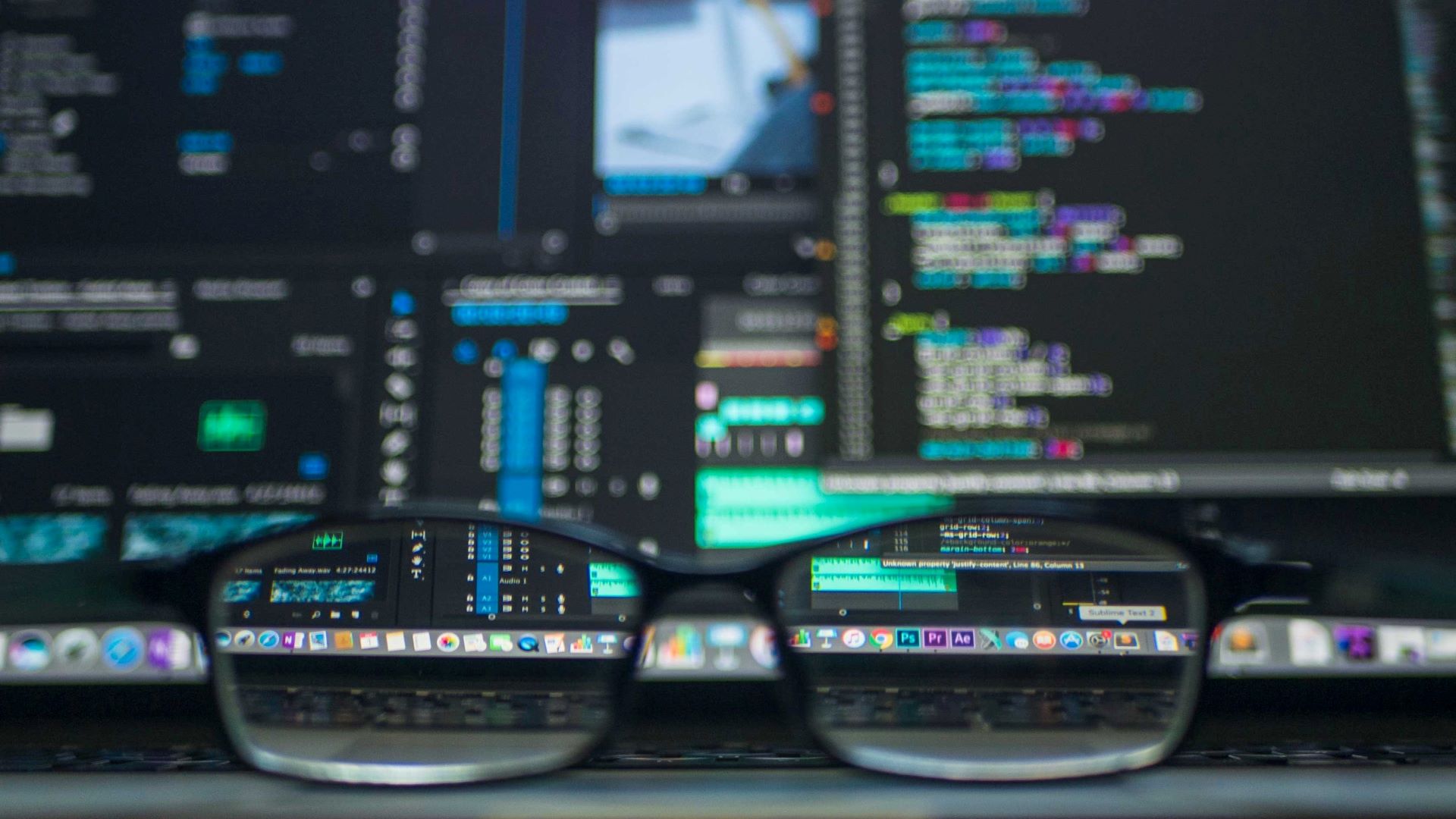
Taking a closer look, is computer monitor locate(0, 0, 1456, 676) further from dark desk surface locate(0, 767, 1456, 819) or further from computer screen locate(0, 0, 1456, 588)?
dark desk surface locate(0, 767, 1456, 819)

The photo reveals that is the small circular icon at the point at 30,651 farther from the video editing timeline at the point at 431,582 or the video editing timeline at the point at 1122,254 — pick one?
the video editing timeline at the point at 1122,254

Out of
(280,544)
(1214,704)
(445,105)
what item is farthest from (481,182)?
(1214,704)

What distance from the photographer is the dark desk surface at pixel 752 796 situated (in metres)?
0.26

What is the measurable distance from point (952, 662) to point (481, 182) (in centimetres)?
44

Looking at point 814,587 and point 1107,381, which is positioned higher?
point 1107,381

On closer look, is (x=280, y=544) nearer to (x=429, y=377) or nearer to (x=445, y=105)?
(x=429, y=377)

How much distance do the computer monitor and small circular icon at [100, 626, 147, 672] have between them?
0.09 meters

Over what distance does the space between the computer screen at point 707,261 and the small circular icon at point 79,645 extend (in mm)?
91

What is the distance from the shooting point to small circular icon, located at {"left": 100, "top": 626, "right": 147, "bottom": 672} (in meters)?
0.39

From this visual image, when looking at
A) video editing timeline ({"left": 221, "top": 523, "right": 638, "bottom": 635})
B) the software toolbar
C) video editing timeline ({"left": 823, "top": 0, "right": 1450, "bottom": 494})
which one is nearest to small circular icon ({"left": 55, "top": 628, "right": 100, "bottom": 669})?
the software toolbar

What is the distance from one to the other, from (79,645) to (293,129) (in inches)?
14.4

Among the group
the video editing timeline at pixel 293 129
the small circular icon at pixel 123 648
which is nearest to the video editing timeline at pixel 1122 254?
the video editing timeline at pixel 293 129

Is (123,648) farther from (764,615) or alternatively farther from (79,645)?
(764,615)

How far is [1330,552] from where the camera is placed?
0.48 metres
